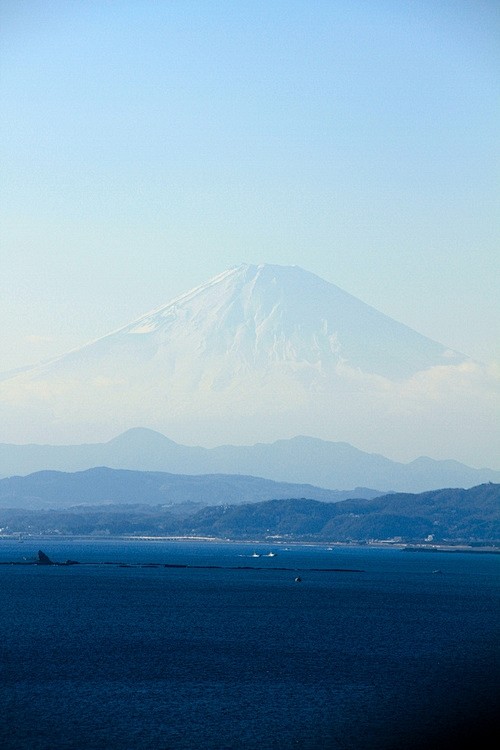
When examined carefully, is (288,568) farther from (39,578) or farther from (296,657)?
(296,657)

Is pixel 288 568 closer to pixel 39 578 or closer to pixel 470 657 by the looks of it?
pixel 39 578

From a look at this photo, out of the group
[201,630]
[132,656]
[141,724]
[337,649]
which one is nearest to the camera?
[141,724]

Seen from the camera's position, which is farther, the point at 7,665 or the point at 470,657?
the point at 470,657

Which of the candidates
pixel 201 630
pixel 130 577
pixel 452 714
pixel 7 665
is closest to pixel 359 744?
pixel 452 714

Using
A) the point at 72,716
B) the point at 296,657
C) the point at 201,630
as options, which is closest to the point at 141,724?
the point at 72,716

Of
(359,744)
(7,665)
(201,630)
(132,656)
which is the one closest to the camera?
(359,744)

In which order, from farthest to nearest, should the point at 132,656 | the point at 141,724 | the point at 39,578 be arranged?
the point at 39,578 → the point at 132,656 → the point at 141,724
